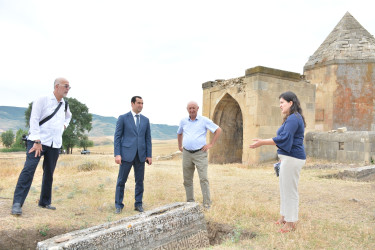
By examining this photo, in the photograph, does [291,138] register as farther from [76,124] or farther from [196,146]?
[76,124]

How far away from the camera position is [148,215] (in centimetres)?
361

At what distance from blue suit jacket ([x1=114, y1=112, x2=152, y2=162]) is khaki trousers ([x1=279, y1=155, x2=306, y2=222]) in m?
2.30

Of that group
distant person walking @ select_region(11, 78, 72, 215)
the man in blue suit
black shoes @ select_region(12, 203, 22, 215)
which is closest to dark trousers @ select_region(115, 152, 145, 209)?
the man in blue suit

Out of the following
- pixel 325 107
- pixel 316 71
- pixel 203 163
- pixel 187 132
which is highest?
pixel 316 71

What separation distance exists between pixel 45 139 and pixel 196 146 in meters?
2.37

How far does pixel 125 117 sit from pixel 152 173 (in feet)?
13.7

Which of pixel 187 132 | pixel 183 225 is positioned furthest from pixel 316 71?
pixel 183 225

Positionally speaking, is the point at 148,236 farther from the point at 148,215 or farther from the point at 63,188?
the point at 63,188

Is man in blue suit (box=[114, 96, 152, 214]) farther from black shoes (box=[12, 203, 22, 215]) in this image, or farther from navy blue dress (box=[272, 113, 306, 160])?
navy blue dress (box=[272, 113, 306, 160])

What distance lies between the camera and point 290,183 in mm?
3719

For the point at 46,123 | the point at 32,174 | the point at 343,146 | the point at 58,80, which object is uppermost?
the point at 58,80

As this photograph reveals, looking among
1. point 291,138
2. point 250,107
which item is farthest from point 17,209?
point 250,107

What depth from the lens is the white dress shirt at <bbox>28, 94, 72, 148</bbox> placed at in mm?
4348

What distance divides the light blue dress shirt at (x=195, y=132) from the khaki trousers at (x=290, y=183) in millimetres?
1601
